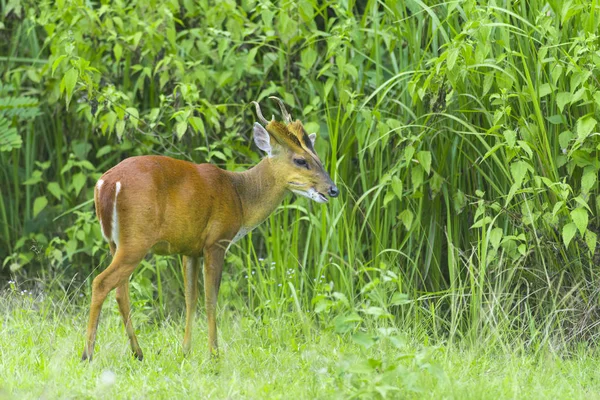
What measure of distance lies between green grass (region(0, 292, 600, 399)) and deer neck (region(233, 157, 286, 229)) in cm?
61

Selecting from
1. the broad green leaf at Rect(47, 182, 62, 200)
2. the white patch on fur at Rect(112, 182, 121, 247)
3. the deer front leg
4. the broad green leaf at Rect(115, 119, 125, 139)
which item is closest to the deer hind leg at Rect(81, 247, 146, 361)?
the white patch on fur at Rect(112, 182, 121, 247)

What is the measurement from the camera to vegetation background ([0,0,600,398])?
4844 millimetres

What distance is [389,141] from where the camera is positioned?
637 centimetres

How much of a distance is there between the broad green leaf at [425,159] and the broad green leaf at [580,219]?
926mm

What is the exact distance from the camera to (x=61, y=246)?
25.5ft

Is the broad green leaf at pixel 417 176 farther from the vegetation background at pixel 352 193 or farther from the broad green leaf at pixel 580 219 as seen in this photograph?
the broad green leaf at pixel 580 219

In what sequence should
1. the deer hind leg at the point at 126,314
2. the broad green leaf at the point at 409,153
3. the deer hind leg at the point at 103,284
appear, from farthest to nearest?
the broad green leaf at the point at 409,153 < the deer hind leg at the point at 126,314 < the deer hind leg at the point at 103,284

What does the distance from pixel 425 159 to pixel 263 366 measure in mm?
1649

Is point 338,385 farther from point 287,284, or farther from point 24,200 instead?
point 24,200

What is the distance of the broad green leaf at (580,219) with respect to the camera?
5113 millimetres

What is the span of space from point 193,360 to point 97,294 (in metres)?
0.64

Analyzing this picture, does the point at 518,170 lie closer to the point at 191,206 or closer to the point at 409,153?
the point at 409,153

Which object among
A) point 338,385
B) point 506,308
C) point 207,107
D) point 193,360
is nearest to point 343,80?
point 207,107

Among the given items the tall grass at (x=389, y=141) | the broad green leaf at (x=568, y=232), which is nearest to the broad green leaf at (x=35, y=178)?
the tall grass at (x=389, y=141)
